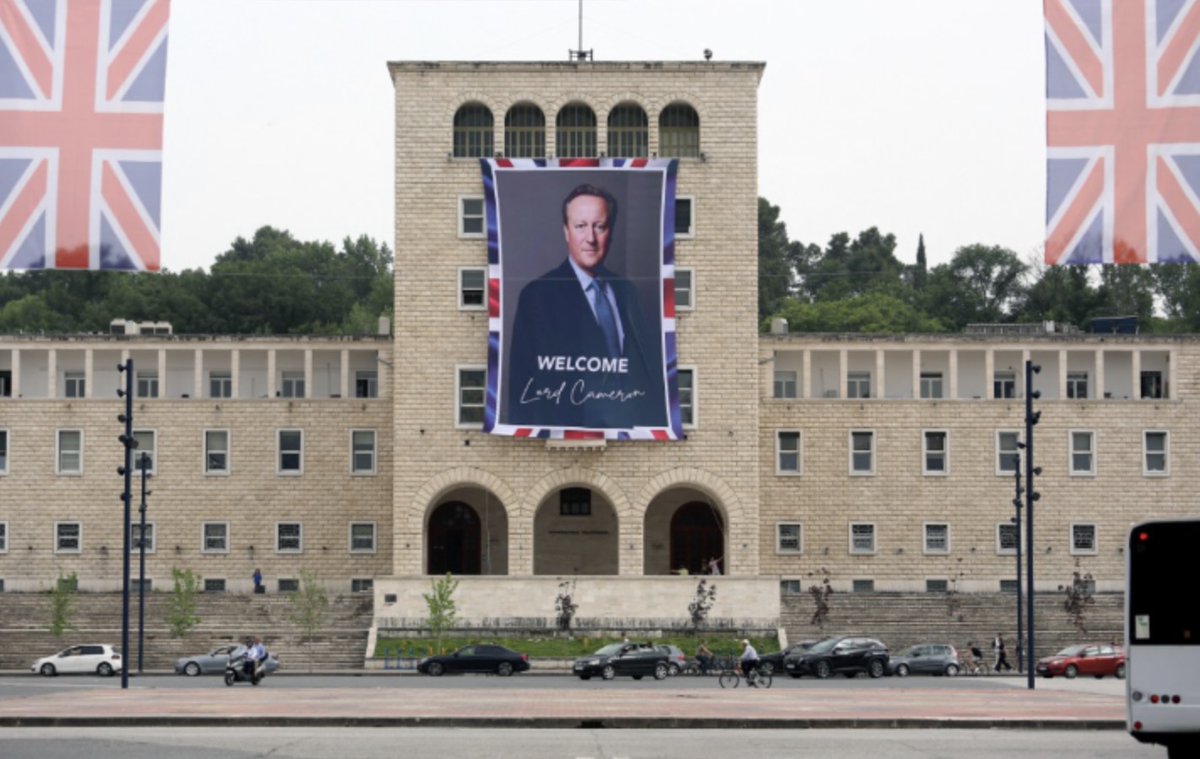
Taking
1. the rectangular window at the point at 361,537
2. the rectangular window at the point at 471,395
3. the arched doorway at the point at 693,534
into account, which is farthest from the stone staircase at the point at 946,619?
the rectangular window at the point at 361,537

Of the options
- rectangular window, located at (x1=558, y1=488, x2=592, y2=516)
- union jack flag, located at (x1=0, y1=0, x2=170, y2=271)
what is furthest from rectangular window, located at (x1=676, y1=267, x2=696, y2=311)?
union jack flag, located at (x1=0, y1=0, x2=170, y2=271)

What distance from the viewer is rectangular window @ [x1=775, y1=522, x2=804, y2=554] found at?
75.9m

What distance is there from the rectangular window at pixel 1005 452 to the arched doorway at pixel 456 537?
20486mm

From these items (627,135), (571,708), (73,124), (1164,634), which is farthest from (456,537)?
(1164,634)

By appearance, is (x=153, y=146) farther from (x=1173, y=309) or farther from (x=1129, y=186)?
(x=1173, y=309)

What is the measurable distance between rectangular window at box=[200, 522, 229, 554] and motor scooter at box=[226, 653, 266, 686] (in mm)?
24004

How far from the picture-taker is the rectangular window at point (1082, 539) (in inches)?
2985

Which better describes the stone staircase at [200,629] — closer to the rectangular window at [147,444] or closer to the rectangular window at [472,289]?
the rectangular window at [147,444]

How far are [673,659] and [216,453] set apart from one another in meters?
24.0

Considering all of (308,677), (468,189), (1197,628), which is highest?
(468,189)

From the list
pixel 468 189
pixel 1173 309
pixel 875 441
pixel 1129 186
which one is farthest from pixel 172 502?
pixel 1173 309

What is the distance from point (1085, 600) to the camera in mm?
72188

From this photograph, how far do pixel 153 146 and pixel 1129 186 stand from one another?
49.2ft

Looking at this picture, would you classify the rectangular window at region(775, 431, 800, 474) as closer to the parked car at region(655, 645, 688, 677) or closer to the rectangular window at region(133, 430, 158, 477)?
the parked car at region(655, 645, 688, 677)
